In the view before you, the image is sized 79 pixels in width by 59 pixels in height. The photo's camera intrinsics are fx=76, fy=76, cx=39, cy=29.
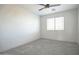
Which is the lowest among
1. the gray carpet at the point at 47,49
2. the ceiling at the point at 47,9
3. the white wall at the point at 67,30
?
the gray carpet at the point at 47,49

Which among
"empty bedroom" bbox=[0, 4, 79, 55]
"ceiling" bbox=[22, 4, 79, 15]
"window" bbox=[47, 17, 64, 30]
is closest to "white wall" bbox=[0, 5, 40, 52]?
"empty bedroom" bbox=[0, 4, 79, 55]

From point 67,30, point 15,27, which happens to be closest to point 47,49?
point 67,30

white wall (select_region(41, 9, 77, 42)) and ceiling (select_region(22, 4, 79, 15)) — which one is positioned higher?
ceiling (select_region(22, 4, 79, 15))

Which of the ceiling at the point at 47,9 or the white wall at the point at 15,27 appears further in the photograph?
the white wall at the point at 15,27

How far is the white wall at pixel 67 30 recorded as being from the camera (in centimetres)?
173

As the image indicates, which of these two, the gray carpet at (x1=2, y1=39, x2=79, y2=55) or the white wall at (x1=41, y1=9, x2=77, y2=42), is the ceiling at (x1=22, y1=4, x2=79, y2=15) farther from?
the gray carpet at (x1=2, y1=39, x2=79, y2=55)

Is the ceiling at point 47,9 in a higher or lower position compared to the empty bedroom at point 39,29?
higher

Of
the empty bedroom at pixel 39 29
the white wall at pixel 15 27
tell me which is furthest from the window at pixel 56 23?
the white wall at pixel 15 27

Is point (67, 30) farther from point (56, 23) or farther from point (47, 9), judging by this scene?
point (47, 9)

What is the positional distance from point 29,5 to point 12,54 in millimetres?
1164

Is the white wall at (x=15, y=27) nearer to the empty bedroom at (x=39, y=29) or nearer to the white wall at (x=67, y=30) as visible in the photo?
the empty bedroom at (x=39, y=29)

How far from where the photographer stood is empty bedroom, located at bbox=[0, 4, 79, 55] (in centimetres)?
172
